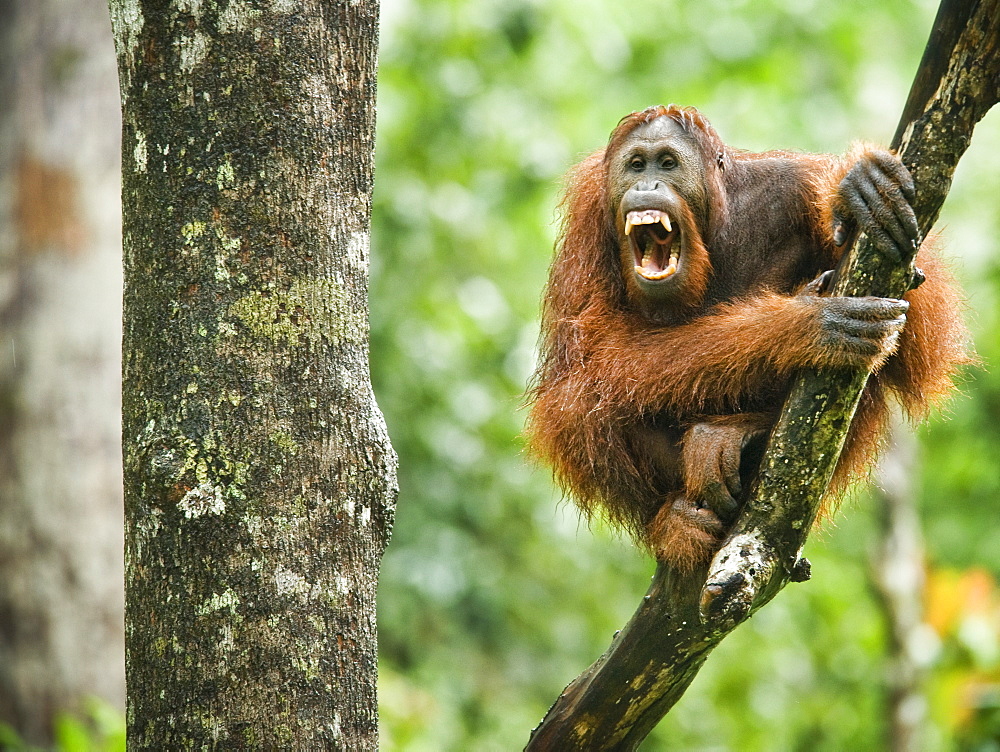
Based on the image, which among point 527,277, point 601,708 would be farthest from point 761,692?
point 601,708

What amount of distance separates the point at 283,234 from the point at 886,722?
4.91m

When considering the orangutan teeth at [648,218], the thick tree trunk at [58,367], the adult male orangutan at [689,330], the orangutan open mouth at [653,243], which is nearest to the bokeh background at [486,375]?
the thick tree trunk at [58,367]

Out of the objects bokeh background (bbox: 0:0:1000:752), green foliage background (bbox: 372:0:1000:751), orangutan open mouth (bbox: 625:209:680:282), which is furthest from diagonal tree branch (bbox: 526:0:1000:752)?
green foliage background (bbox: 372:0:1000:751)

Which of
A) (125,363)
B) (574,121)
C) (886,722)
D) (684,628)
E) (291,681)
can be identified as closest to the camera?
(291,681)

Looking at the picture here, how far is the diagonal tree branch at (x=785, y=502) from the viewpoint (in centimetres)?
204

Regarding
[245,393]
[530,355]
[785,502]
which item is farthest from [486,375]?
[245,393]

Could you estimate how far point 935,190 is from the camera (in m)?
2.15

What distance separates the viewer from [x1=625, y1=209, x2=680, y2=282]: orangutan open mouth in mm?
2867

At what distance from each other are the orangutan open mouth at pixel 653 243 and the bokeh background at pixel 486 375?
8.67ft

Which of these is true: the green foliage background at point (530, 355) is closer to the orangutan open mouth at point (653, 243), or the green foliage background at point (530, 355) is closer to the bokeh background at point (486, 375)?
the bokeh background at point (486, 375)

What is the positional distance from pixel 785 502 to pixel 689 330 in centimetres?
73

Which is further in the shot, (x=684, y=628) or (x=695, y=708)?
(x=695, y=708)

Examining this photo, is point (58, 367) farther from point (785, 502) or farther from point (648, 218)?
point (785, 502)

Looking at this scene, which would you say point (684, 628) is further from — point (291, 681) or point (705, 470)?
point (291, 681)
